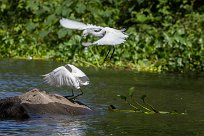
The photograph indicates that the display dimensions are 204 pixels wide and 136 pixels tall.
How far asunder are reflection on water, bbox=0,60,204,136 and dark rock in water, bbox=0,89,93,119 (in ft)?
0.53

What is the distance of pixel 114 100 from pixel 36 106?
69.8 inches

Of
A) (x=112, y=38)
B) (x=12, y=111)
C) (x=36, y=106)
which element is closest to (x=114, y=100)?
(x=36, y=106)

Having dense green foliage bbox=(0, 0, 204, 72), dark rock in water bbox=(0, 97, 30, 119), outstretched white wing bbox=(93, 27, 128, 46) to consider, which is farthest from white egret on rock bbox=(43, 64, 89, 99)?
dense green foliage bbox=(0, 0, 204, 72)

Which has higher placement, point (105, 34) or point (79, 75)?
point (105, 34)

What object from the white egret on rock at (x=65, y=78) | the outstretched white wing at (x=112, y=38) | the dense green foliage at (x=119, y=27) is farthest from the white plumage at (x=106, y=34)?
the dense green foliage at (x=119, y=27)

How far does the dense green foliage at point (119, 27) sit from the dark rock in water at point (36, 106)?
5.64 metres

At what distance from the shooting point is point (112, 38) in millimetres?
6711

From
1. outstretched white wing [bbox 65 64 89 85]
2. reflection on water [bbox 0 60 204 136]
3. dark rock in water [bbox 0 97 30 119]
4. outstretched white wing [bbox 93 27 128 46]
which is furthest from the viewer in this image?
outstretched white wing [bbox 65 64 89 85]

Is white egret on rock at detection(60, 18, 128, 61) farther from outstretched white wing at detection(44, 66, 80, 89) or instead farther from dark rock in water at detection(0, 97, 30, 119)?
dark rock in water at detection(0, 97, 30, 119)

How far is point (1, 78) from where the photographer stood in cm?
1065

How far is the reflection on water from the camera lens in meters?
6.81

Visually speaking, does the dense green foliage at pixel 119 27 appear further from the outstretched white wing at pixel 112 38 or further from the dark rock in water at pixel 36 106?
the outstretched white wing at pixel 112 38

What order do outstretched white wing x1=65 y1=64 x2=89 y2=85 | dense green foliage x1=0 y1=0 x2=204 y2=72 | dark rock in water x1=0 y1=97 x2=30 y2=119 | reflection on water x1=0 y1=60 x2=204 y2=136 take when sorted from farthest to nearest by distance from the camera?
dense green foliage x1=0 y1=0 x2=204 y2=72, outstretched white wing x1=65 y1=64 x2=89 y2=85, dark rock in water x1=0 y1=97 x2=30 y2=119, reflection on water x1=0 y1=60 x2=204 y2=136

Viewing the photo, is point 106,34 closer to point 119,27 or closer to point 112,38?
point 112,38
